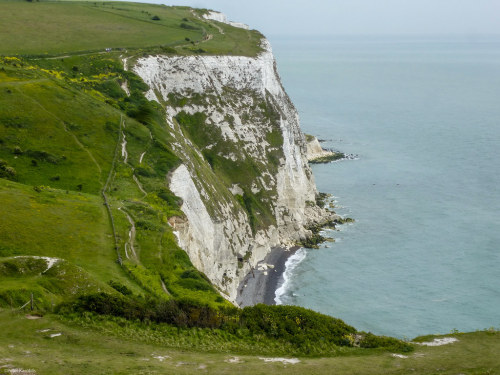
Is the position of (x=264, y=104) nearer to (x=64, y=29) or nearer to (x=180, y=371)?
(x=64, y=29)

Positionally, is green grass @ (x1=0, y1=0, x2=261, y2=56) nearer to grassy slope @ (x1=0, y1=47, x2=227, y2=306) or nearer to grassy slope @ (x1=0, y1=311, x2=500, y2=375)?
grassy slope @ (x1=0, y1=47, x2=227, y2=306)

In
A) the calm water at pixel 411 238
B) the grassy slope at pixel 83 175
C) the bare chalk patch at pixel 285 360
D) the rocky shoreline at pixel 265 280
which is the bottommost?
the rocky shoreline at pixel 265 280

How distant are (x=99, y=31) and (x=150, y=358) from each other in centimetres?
8891

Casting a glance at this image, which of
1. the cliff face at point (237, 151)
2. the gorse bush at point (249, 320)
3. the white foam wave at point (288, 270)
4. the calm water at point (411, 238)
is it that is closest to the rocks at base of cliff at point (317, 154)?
the calm water at point (411, 238)

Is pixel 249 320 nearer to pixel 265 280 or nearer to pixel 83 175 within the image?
pixel 83 175

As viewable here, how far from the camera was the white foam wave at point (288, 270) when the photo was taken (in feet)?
231

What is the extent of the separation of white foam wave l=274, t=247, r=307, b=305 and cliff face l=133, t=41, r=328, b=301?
157 inches

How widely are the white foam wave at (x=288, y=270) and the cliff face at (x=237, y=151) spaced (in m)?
3.98

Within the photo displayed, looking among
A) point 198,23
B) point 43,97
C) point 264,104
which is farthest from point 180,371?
point 198,23

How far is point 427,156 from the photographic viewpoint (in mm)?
135875

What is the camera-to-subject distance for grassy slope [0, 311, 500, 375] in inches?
993

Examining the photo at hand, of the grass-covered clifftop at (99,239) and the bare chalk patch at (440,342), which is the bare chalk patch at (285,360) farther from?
the bare chalk patch at (440,342)

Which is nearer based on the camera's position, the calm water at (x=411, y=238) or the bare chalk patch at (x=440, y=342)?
the bare chalk patch at (x=440, y=342)

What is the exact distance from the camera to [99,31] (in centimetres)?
10412
